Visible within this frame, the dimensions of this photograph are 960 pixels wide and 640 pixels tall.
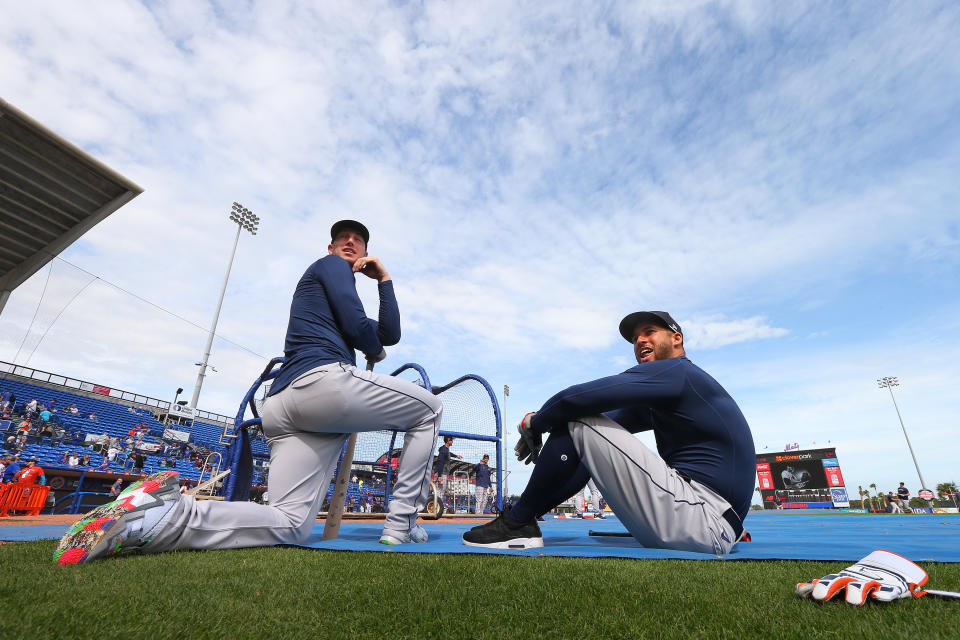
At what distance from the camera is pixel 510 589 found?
4.76 feet

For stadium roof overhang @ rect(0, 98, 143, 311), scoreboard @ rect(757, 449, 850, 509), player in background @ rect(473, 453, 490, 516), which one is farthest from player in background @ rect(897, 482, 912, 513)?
stadium roof overhang @ rect(0, 98, 143, 311)

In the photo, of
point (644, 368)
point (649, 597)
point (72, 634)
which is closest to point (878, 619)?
point (649, 597)

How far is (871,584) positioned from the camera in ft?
4.15

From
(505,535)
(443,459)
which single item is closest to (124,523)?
(505,535)

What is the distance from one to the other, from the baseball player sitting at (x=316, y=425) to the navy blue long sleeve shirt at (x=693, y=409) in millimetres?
1027

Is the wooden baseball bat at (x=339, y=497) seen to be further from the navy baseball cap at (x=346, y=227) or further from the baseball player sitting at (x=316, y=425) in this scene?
the navy baseball cap at (x=346, y=227)

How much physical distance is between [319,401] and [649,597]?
1.92 m

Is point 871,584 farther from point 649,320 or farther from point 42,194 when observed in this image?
point 42,194

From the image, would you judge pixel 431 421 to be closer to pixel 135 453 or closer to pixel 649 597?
pixel 649 597

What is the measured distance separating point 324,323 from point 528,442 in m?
1.50

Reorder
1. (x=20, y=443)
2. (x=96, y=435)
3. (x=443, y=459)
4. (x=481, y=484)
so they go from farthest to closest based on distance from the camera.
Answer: (x=96, y=435)
(x=20, y=443)
(x=481, y=484)
(x=443, y=459)

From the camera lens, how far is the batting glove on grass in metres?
2.66

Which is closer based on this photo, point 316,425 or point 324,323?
point 316,425

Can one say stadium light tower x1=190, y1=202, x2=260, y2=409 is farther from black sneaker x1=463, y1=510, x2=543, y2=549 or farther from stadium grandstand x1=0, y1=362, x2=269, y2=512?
black sneaker x1=463, y1=510, x2=543, y2=549
